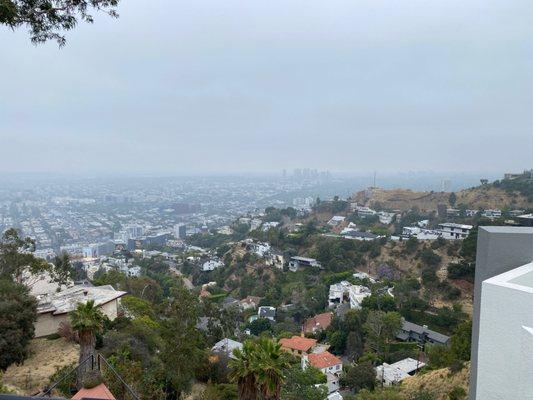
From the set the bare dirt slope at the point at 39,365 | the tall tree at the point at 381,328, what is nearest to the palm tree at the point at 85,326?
the bare dirt slope at the point at 39,365

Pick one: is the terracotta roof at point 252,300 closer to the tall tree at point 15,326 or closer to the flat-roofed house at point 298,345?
the flat-roofed house at point 298,345

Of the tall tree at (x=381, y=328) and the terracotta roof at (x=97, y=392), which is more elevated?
the terracotta roof at (x=97, y=392)

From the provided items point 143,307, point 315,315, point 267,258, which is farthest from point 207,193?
point 143,307

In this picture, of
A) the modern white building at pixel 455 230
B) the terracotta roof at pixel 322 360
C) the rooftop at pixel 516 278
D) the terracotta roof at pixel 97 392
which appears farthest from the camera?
the modern white building at pixel 455 230

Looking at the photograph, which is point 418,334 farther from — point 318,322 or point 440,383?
point 440,383

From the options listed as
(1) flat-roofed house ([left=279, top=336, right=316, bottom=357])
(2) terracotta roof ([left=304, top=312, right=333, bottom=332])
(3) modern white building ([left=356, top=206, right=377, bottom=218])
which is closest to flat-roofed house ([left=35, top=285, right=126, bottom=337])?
(1) flat-roofed house ([left=279, top=336, right=316, bottom=357])

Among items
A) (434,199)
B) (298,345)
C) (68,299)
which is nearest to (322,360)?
(298,345)

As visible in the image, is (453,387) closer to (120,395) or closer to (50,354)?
(120,395)
